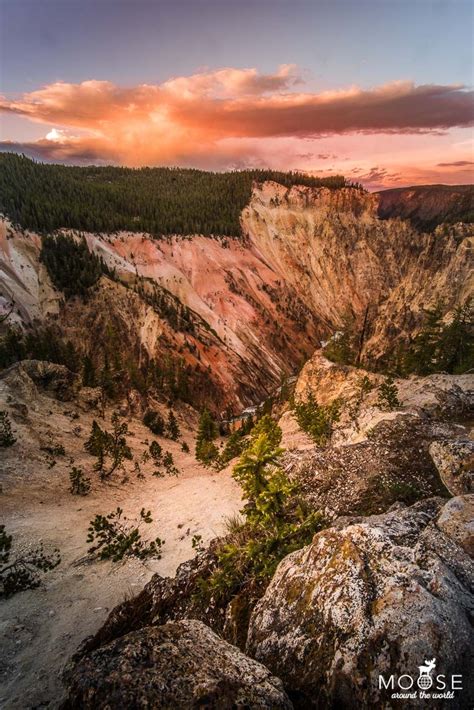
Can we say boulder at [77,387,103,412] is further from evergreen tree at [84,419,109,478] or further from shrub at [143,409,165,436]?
evergreen tree at [84,419,109,478]

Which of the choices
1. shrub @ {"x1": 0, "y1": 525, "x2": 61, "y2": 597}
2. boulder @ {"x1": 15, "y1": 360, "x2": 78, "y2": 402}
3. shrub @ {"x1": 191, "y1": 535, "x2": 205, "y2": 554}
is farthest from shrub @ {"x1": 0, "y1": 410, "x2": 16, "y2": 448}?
shrub @ {"x1": 191, "y1": 535, "x2": 205, "y2": 554}

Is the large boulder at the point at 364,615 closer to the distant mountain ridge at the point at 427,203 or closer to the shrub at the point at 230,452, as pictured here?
the shrub at the point at 230,452

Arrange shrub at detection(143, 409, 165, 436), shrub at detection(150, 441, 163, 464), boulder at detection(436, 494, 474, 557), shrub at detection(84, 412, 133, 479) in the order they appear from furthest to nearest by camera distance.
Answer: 1. shrub at detection(143, 409, 165, 436)
2. shrub at detection(150, 441, 163, 464)
3. shrub at detection(84, 412, 133, 479)
4. boulder at detection(436, 494, 474, 557)

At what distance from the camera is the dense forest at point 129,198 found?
276ft

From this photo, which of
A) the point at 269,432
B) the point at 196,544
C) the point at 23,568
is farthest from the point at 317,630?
the point at 269,432

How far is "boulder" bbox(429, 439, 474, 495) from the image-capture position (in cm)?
935

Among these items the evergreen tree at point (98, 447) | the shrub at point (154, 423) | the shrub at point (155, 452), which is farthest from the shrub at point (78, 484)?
the shrub at point (154, 423)

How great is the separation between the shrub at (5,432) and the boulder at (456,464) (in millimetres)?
27034

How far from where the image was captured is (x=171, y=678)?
4.44m

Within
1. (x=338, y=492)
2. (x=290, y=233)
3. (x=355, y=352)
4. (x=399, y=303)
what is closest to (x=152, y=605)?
(x=338, y=492)

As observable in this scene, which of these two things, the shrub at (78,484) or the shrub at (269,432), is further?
the shrub at (78,484)

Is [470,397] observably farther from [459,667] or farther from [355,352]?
[355,352]

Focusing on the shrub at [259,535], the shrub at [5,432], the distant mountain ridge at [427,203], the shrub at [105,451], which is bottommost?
the shrub at [105,451]

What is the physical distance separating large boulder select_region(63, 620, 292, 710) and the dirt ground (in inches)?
138
